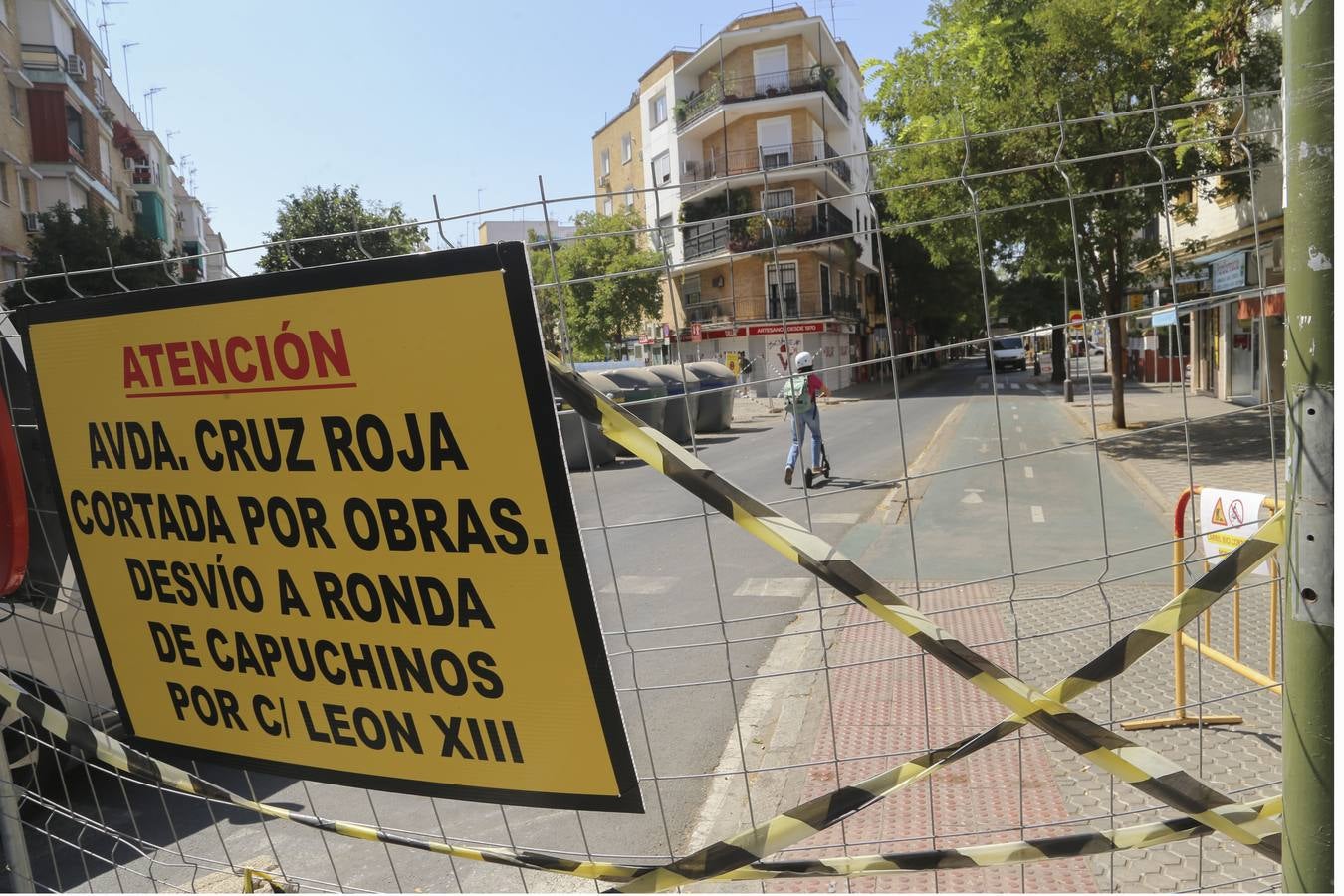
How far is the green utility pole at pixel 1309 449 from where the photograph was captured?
1338 millimetres

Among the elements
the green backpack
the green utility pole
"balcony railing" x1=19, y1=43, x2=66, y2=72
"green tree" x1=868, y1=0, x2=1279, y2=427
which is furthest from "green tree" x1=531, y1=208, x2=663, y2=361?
"balcony railing" x1=19, y1=43, x2=66, y2=72

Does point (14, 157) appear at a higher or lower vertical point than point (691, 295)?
higher

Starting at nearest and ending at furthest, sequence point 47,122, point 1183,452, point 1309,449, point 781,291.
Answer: point 1309,449 → point 781,291 → point 1183,452 → point 47,122

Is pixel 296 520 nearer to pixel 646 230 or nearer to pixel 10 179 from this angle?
pixel 646 230

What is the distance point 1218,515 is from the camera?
415 cm

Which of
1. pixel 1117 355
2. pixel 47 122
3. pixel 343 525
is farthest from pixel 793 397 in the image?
pixel 47 122

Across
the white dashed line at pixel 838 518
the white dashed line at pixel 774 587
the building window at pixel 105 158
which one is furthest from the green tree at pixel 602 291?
the building window at pixel 105 158

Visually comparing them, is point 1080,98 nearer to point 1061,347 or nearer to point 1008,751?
Result: point 1061,347

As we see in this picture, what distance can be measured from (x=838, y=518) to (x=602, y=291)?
51.8 feet

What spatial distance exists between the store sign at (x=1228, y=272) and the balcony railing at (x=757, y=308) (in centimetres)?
1693

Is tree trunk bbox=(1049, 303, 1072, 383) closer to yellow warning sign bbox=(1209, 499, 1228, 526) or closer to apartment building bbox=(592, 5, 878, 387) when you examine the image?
apartment building bbox=(592, 5, 878, 387)

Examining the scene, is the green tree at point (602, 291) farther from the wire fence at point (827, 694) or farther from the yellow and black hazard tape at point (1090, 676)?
the yellow and black hazard tape at point (1090, 676)

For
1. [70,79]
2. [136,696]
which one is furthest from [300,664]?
[70,79]

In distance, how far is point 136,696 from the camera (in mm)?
2375
